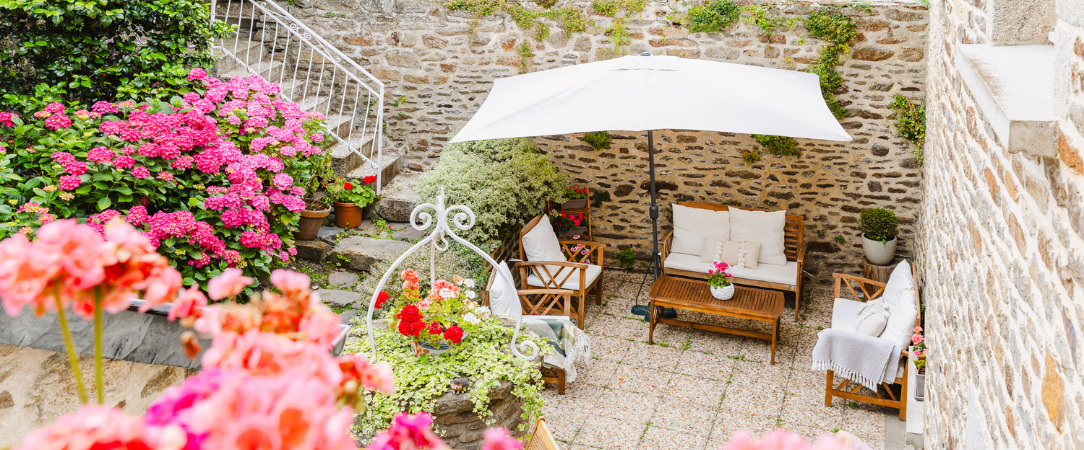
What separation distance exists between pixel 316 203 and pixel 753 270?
3.79 meters

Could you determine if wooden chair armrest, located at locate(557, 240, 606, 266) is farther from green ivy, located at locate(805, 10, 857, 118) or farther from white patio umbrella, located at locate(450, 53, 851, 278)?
green ivy, located at locate(805, 10, 857, 118)

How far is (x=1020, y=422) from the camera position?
209 centimetres

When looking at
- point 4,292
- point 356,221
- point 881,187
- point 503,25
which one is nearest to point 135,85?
point 356,221

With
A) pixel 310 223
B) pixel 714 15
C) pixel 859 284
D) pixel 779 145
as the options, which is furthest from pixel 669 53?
pixel 310 223

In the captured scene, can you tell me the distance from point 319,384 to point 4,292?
0.36 meters

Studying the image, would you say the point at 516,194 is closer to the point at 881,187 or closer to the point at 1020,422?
the point at 881,187

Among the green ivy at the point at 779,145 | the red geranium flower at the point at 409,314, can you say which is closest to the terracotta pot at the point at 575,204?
the green ivy at the point at 779,145

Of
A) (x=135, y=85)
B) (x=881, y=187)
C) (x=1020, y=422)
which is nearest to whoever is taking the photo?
(x=1020, y=422)

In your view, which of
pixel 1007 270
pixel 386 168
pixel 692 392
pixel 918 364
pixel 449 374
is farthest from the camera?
pixel 386 168

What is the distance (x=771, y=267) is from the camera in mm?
7188

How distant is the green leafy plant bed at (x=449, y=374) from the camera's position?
3742 mm

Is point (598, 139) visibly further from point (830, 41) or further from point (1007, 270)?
point (1007, 270)

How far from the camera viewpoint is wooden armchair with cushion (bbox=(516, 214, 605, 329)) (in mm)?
6609

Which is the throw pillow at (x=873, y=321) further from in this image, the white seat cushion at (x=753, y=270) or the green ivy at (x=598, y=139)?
the green ivy at (x=598, y=139)
